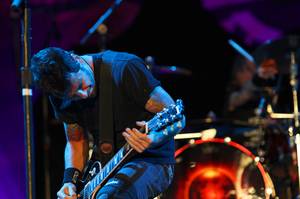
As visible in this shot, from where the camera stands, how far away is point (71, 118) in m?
A: 3.92

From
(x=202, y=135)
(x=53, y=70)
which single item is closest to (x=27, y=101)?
(x=53, y=70)

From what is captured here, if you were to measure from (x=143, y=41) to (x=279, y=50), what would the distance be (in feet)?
6.34

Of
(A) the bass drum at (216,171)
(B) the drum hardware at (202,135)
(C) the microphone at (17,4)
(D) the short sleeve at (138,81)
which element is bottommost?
(A) the bass drum at (216,171)

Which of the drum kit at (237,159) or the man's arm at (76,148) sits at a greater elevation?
the man's arm at (76,148)

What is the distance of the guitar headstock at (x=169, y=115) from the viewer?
3.15m

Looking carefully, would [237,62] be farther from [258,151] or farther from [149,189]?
[149,189]

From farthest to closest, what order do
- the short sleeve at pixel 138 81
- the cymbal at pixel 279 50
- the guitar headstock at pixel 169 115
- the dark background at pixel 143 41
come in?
the cymbal at pixel 279 50, the dark background at pixel 143 41, the short sleeve at pixel 138 81, the guitar headstock at pixel 169 115

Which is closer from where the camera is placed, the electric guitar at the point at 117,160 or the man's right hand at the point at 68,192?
the electric guitar at the point at 117,160

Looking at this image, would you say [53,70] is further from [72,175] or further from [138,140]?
[72,175]

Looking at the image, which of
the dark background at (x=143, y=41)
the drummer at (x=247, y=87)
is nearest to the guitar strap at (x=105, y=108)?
the dark background at (x=143, y=41)

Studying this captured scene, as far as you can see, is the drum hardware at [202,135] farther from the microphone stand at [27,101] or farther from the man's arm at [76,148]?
the microphone stand at [27,101]

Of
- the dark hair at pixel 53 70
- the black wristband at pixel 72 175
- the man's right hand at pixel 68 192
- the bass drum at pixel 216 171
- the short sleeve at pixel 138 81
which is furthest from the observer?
Result: the bass drum at pixel 216 171

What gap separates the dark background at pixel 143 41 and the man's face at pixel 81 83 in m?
1.76

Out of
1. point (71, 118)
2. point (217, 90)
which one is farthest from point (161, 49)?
point (71, 118)
